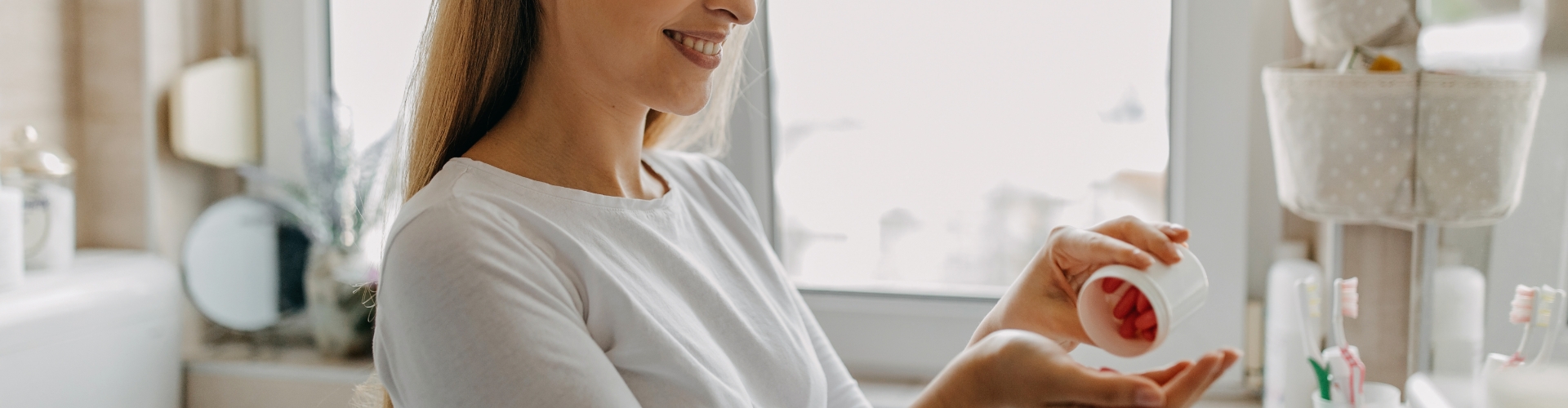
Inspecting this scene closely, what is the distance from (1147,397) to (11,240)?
4.00 feet

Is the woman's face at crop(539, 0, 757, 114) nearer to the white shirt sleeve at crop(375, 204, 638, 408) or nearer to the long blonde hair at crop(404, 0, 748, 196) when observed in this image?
the long blonde hair at crop(404, 0, 748, 196)

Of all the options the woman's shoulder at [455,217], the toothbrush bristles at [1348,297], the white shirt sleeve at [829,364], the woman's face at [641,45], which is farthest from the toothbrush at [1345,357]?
the woman's shoulder at [455,217]

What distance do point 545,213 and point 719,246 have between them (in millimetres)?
187

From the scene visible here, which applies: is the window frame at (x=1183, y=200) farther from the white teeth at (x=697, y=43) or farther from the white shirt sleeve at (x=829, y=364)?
the white teeth at (x=697, y=43)

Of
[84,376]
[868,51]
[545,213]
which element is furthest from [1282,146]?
[84,376]

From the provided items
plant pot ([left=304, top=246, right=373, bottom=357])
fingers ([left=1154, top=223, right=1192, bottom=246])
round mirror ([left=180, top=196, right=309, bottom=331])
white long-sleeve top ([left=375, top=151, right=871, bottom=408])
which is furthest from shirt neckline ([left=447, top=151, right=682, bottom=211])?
round mirror ([left=180, top=196, right=309, bottom=331])

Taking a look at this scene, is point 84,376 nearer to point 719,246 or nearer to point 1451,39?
point 719,246

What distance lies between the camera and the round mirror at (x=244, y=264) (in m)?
1.43

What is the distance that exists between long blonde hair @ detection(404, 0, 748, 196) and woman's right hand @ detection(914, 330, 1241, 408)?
347 mm

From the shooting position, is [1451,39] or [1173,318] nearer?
[1173,318]

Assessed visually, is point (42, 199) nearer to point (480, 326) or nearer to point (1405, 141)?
point (480, 326)

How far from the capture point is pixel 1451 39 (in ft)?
3.07

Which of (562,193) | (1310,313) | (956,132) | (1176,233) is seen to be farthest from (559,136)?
(1310,313)

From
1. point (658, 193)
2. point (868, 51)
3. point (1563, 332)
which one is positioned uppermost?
point (868, 51)
